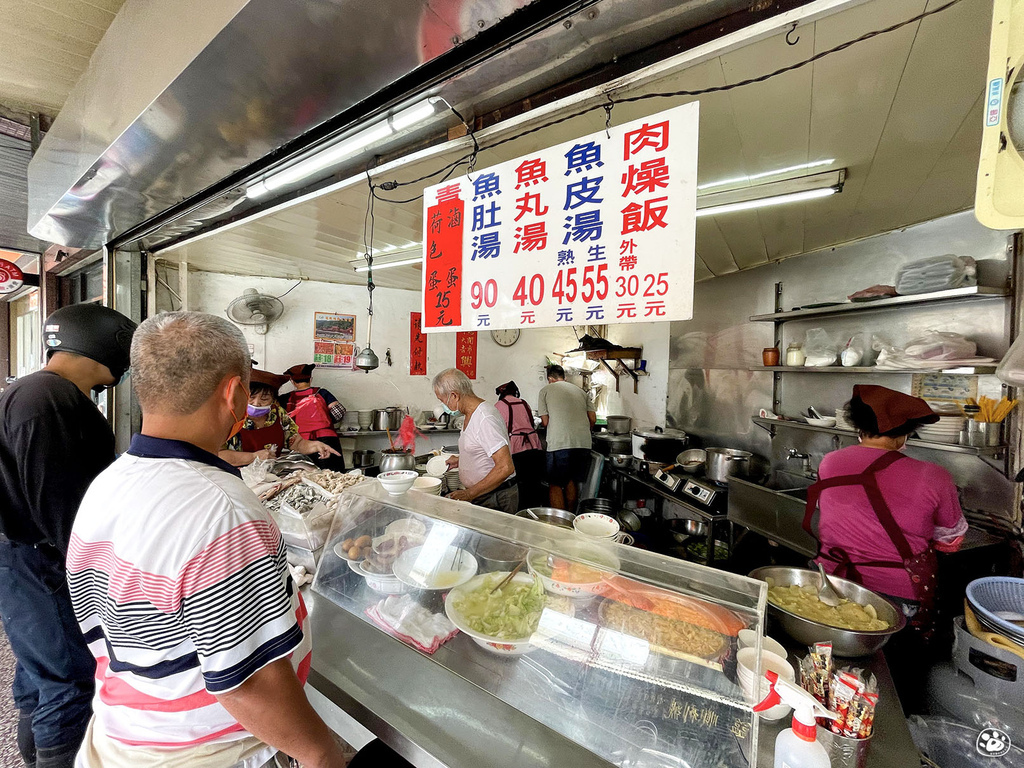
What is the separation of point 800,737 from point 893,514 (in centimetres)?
189

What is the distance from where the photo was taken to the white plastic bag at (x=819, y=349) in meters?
4.05

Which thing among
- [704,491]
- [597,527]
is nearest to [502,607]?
[597,527]

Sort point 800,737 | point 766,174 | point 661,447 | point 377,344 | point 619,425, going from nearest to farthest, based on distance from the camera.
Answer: point 800,737
point 766,174
point 661,447
point 619,425
point 377,344

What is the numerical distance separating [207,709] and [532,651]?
1.01 metres

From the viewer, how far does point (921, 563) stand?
7.52 feet

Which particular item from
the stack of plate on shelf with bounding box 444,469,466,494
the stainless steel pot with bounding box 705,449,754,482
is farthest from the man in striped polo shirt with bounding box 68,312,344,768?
the stainless steel pot with bounding box 705,449,754,482

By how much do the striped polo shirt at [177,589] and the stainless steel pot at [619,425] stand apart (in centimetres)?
618

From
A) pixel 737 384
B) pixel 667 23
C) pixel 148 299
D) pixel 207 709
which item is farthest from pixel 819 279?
pixel 148 299

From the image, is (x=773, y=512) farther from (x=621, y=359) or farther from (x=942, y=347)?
(x=621, y=359)

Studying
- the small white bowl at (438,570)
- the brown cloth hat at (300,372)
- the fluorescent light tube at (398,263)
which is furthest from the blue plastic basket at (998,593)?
the brown cloth hat at (300,372)

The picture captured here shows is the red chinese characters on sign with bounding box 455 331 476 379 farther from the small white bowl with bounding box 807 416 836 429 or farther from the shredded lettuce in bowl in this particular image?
the shredded lettuce in bowl

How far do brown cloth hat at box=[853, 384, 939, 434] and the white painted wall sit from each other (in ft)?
21.6

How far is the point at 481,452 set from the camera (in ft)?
11.5

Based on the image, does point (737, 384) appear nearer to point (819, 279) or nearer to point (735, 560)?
point (819, 279)
